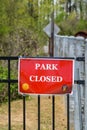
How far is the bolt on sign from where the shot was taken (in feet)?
14.7

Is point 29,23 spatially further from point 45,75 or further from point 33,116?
point 45,75

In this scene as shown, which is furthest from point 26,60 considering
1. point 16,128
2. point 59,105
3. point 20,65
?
point 59,105

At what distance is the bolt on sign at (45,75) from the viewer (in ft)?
14.7

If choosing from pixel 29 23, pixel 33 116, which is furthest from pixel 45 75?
pixel 29 23

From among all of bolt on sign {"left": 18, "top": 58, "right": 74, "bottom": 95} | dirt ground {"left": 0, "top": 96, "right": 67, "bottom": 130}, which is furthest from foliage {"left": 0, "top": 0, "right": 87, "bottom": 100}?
bolt on sign {"left": 18, "top": 58, "right": 74, "bottom": 95}

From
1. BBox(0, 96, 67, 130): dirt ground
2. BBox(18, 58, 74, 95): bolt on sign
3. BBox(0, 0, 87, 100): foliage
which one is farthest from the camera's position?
BBox(0, 0, 87, 100): foliage

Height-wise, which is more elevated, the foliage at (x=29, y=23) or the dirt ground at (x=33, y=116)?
the foliage at (x=29, y=23)

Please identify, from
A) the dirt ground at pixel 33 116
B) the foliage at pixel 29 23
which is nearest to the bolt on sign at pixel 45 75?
the dirt ground at pixel 33 116

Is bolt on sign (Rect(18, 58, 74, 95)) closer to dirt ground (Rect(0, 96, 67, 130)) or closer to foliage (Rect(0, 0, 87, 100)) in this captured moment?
dirt ground (Rect(0, 96, 67, 130))

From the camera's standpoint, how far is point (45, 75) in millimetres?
4465

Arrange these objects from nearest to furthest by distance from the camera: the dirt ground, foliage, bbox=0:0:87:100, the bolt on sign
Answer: the bolt on sign → the dirt ground → foliage, bbox=0:0:87:100

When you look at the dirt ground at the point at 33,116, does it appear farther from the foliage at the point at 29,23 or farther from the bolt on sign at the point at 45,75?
the bolt on sign at the point at 45,75

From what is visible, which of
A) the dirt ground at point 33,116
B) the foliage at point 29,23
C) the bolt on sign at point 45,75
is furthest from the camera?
the foliage at point 29,23

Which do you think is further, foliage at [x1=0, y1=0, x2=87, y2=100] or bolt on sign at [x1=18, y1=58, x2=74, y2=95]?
foliage at [x1=0, y1=0, x2=87, y2=100]
